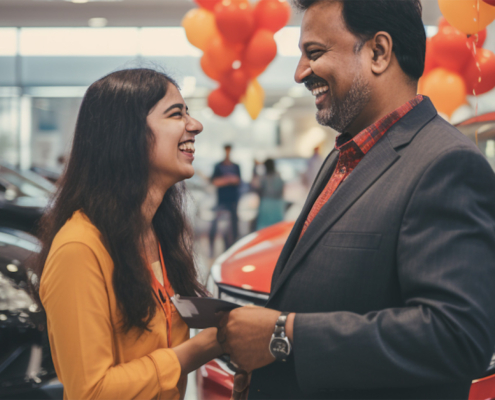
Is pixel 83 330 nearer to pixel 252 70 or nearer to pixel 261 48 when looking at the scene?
pixel 261 48

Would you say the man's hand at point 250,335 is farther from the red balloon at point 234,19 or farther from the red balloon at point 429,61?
the red balloon at point 234,19

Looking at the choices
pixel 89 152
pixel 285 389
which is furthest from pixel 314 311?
pixel 89 152

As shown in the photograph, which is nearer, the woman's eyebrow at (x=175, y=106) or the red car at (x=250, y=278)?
the woman's eyebrow at (x=175, y=106)

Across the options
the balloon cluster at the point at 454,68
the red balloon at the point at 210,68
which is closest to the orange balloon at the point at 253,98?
the red balloon at the point at 210,68

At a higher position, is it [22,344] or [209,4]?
[209,4]

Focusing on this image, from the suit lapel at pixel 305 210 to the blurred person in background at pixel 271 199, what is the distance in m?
4.99

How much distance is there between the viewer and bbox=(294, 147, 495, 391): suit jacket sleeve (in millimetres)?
899

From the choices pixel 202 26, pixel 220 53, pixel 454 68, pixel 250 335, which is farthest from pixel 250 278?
pixel 202 26

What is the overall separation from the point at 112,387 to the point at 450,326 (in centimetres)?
78

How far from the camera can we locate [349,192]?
1.08 metres

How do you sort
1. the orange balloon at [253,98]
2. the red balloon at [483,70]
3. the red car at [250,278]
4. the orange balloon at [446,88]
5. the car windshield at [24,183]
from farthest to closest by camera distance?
the orange balloon at [253,98], the orange balloon at [446,88], the red balloon at [483,70], the car windshield at [24,183], the red car at [250,278]

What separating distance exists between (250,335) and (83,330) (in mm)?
400

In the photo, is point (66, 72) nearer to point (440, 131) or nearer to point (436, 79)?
point (436, 79)

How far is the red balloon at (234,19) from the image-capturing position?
4.21 meters
